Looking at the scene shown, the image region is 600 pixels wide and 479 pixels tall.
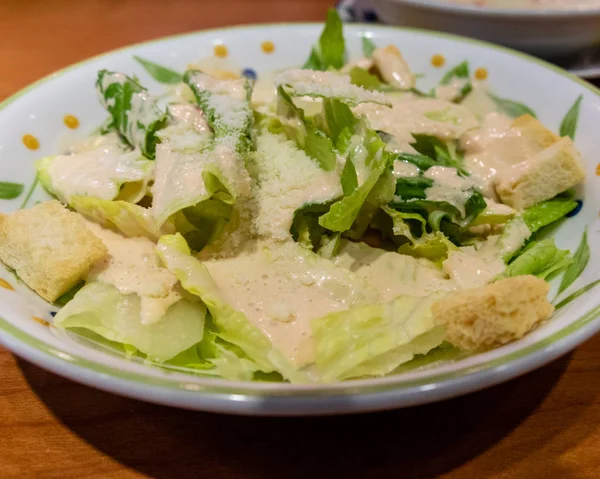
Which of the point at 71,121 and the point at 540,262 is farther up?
the point at 71,121

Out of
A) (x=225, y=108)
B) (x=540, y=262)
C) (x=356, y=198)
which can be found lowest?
(x=540, y=262)

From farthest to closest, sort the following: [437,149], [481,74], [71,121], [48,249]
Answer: [481,74] → [71,121] → [437,149] → [48,249]

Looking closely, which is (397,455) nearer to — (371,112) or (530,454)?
(530,454)

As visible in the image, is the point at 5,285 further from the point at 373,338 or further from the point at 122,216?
the point at 373,338

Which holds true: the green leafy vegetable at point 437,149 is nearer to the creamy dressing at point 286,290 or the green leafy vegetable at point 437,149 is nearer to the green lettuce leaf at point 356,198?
the green lettuce leaf at point 356,198

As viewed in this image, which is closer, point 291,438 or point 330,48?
point 291,438

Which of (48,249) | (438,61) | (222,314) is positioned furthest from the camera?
(438,61)

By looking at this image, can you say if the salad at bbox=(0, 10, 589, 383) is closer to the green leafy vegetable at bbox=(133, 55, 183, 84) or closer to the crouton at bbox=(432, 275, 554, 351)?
the crouton at bbox=(432, 275, 554, 351)

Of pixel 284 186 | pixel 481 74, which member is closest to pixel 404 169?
pixel 284 186
